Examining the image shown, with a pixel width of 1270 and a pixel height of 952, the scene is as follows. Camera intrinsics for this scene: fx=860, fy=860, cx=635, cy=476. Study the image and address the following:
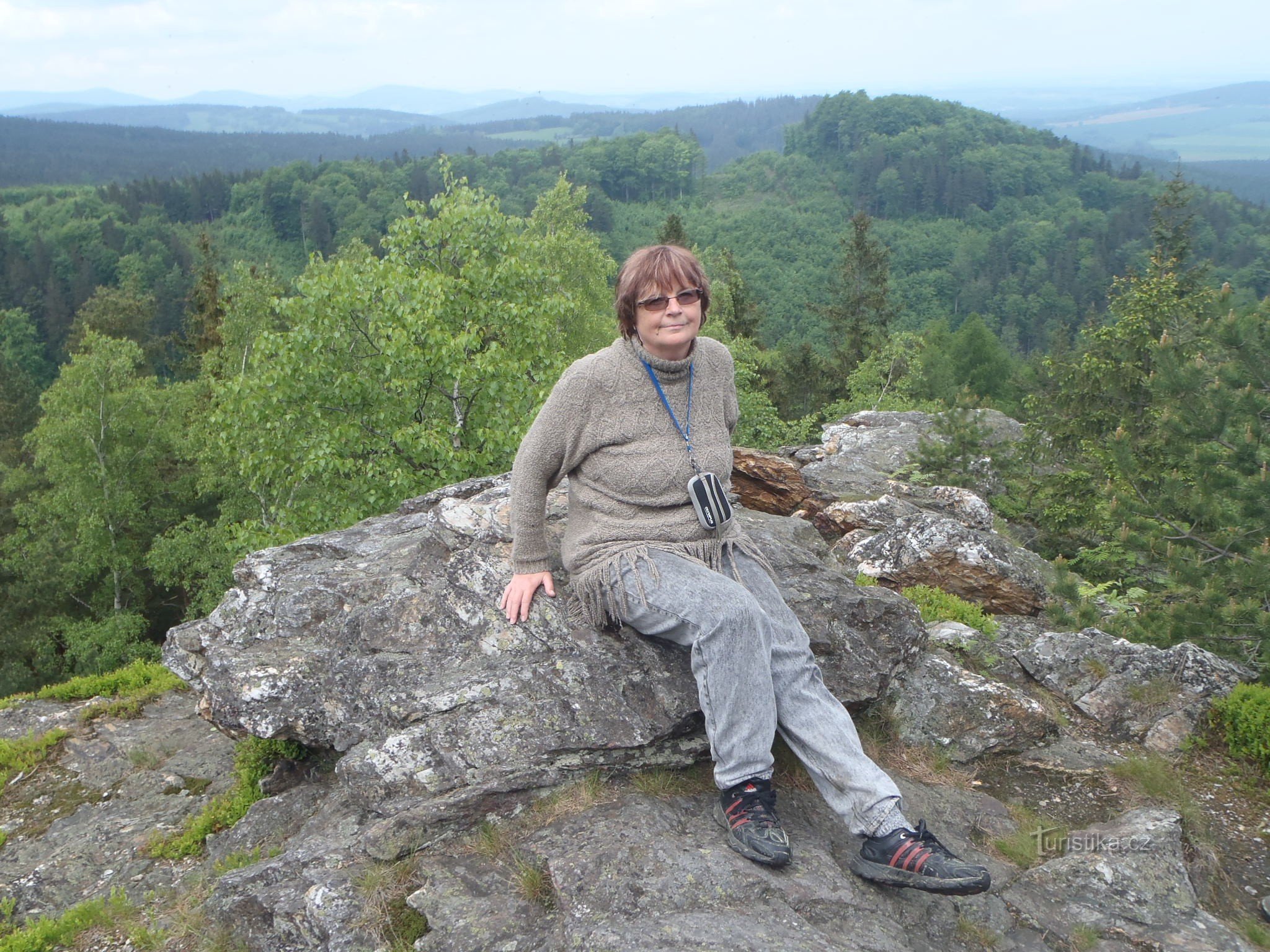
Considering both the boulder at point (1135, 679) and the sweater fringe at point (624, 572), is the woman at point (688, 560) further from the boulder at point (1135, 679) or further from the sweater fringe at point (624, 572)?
the boulder at point (1135, 679)

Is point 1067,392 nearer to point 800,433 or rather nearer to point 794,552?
point 800,433

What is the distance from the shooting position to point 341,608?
6.35m

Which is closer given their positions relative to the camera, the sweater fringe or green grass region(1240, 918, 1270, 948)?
green grass region(1240, 918, 1270, 948)

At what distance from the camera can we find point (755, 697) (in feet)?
13.4

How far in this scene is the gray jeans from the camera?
399 centimetres

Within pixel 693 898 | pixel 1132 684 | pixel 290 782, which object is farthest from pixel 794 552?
pixel 290 782

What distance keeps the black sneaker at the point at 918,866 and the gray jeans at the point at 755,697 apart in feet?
0.36

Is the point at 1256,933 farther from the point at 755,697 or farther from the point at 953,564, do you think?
the point at 953,564

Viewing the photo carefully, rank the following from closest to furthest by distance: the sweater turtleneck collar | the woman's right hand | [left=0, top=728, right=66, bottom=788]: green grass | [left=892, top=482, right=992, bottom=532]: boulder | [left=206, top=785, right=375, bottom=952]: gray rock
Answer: [left=206, top=785, right=375, bottom=952]: gray rock
the sweater turtleneck collar
the woman's right hand
[left=0, top=728, right=66, bottom=788]: green grass
[left=892, top=482, right=992, bottom=532]: boulder

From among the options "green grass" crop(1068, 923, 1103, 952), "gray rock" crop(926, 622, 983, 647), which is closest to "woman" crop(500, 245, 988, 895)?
"green grass" crop(1068, 923, 1103, 952)

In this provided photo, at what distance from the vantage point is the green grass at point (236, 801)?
561cm

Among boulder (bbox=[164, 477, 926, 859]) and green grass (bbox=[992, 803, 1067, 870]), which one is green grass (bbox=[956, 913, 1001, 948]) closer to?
green grass (bbox=[992, 803, 1067, 870])

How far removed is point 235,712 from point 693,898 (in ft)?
11.0

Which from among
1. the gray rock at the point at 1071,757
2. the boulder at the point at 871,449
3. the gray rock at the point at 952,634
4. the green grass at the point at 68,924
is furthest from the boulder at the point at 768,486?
the green grass at the point at 68,924
